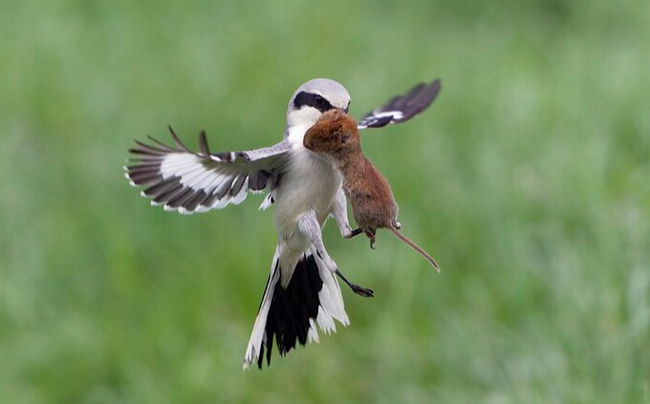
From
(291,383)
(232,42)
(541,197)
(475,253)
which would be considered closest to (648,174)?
(541,197)

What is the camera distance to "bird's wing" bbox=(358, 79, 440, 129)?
2627 mm

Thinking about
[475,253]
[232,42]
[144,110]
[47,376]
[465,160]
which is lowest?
[47,376]

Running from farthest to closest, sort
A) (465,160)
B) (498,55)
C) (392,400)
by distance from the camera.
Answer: (498,55) → (465,160) → (392,400)

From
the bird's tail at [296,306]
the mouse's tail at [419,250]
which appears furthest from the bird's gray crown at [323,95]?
the bird's tail at [296,306]

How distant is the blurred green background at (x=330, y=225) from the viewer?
18.7ft

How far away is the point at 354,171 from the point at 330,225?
4429mm

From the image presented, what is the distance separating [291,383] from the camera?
6055mm

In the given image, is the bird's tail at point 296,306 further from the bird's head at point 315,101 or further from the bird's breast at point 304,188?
the bird's head at point 315,101

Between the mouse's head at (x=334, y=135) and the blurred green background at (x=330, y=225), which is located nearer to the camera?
the mouse's head at (x=334, y=135)

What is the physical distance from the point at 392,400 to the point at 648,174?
5.75 feet

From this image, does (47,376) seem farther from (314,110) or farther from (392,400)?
(314,110)

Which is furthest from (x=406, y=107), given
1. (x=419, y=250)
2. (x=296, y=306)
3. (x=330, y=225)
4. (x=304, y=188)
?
(x=330, y=225)

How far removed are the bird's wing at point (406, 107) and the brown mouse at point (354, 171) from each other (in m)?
0.54

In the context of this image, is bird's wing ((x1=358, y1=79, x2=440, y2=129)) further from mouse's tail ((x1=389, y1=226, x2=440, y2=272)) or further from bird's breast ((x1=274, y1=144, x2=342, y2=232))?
mouse's tail ((x1=389, y1=226, x2=440, y2=272))
